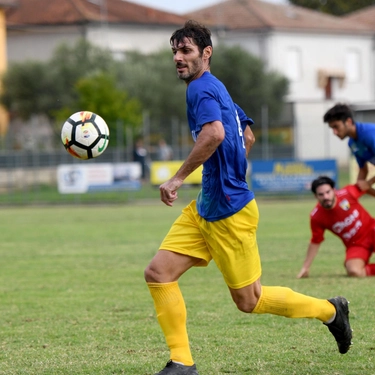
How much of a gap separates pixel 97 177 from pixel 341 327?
64.3 ft

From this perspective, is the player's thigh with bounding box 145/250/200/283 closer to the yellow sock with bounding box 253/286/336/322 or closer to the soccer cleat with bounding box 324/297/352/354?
the yellow sock with bounding box 253/286/336/322

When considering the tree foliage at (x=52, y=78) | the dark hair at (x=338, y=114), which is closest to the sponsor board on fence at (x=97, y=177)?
the tree foliage at (x=52, y=78)

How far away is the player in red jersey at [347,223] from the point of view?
10055 millimetres

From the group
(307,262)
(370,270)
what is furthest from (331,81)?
(307,262)

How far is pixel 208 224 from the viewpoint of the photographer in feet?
18.1

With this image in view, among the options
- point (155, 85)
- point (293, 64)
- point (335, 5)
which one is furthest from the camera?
point (335, 5)

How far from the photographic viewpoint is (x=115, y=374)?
5.61m

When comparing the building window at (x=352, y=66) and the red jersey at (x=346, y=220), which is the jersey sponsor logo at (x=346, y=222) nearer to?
the red jersey at (x=346, y=220)

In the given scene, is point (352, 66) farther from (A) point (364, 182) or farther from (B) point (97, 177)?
(A) point (364, 182)

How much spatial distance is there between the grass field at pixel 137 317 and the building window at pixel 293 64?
36.4m

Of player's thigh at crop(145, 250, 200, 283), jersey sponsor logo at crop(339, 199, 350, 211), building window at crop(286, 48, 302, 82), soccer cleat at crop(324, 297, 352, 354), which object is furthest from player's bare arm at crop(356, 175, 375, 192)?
building window at crop(286, 48, 302, 82)

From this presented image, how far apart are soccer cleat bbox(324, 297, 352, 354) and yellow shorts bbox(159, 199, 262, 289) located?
69 centimetres

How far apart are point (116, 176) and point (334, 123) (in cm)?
1635

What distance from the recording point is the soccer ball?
20.6 ft
